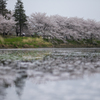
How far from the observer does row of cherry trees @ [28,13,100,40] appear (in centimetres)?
6078

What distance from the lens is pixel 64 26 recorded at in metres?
68.7

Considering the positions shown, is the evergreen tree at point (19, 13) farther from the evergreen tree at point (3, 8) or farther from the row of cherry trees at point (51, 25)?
the evergreen tree at point (3, 8)

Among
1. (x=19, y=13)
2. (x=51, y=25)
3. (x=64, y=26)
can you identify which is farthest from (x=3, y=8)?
(x=64, y=26)

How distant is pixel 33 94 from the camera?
13.8 ft

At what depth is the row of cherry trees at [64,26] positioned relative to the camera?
60.8m

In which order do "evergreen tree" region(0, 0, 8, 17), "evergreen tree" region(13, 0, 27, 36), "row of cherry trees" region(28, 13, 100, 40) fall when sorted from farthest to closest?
"row of cherry trees" region(28, 13, 100, 40)
"evergreen tree" region(13, 0, 27, 36)
"evergreen tree" region(0, 0, 8, 17)

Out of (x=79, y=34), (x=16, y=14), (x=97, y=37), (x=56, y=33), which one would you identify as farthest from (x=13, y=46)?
(x=97, y=37)

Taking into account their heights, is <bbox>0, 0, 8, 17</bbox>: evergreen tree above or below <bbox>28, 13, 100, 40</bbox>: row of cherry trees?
above

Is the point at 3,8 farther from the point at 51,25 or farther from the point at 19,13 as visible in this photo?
the point at 51,25

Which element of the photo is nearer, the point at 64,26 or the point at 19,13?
the point at 19,13

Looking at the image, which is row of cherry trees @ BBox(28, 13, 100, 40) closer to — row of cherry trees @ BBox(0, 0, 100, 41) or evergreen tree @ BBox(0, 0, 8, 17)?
row of cherry trees @ BBox(0, 0, 100, 41)

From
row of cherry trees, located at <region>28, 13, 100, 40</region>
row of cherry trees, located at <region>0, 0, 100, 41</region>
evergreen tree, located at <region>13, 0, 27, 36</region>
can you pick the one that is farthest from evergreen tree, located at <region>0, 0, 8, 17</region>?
row of cherry trees, located at <region>28, 13, 100, 40</region>

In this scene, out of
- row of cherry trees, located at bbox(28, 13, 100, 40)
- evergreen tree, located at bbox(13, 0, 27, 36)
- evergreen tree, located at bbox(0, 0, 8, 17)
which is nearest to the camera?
evergreen tree, located at bbox(0, 0, 8, 17)

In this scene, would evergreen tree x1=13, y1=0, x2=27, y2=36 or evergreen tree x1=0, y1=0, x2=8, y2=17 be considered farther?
evergreen tree x1=13, y1=0, x2=27, y2=36
